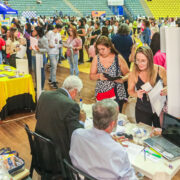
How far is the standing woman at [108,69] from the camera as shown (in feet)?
10.4

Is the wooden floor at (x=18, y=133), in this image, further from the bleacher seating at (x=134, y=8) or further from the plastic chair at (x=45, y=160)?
the bleacher seating at (x=134, y=8)

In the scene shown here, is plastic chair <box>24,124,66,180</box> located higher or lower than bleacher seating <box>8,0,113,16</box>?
lower

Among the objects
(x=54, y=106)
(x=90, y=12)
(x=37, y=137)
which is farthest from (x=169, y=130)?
(x=90, y=12)

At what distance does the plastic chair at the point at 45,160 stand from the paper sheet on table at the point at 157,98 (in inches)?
44.3

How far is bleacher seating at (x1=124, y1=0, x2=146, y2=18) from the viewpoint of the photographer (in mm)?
27547

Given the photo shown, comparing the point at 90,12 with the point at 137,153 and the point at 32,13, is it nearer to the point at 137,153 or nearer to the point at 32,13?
the point at 32,13

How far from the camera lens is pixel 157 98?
→ 2658 mm

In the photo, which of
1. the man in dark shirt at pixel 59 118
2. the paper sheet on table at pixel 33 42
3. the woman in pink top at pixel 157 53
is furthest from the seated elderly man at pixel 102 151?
the paper sheet on table at pixel 33 42

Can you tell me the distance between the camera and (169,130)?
2205 mm

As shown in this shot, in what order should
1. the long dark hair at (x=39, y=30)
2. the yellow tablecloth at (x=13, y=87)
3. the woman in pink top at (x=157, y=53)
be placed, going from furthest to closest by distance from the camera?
the long dark hair at (x=39, y=30) → the yellow tablecloth at (x=13, y=87) → the woman in pink top at (x=157, y=53)

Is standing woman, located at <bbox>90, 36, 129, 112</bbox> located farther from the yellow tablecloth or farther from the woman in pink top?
the yellow tablecloth

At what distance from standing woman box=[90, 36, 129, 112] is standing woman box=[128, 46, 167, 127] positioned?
0.41m

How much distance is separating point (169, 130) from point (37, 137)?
3.75 ft

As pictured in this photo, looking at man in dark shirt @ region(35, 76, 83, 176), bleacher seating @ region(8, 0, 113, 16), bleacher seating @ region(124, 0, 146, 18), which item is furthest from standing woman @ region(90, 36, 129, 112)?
bleacher seating @ region(124, 0, 146, 18)
